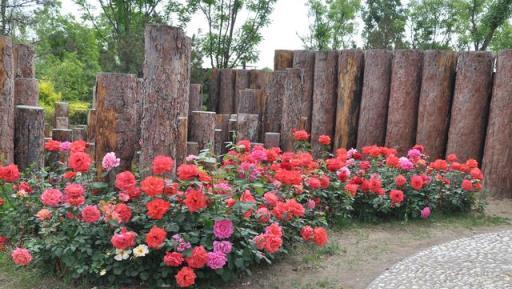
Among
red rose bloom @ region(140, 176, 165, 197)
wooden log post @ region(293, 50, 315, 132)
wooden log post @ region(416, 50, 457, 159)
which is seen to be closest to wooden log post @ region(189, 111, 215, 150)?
red rose bloom @ region(140, 176, 165, 197)

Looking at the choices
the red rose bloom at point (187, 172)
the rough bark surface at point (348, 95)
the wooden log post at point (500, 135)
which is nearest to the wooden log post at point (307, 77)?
the rough bark surface at point (348, 95)

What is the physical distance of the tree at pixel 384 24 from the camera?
27828 mm

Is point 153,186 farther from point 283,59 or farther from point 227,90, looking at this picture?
point 227,90

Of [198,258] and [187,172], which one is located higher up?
[187,172]

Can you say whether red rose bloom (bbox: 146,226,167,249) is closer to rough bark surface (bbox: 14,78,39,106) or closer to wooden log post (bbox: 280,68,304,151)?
rough bark surface (bbox: 14,78,39,106)

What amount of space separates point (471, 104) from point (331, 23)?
2451 centimetres

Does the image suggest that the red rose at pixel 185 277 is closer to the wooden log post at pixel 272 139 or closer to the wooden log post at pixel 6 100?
the wooden log post at pixel 6 100

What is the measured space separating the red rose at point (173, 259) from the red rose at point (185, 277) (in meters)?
0.06

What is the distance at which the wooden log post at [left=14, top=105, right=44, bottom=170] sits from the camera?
4.84m

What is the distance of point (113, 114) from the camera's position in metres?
4.21

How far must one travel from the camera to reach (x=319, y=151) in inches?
297

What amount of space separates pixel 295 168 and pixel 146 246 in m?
1.89

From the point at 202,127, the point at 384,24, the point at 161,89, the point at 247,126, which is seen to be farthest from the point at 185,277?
the point at 384,24

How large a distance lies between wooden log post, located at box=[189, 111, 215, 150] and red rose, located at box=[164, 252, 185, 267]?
2256mm
